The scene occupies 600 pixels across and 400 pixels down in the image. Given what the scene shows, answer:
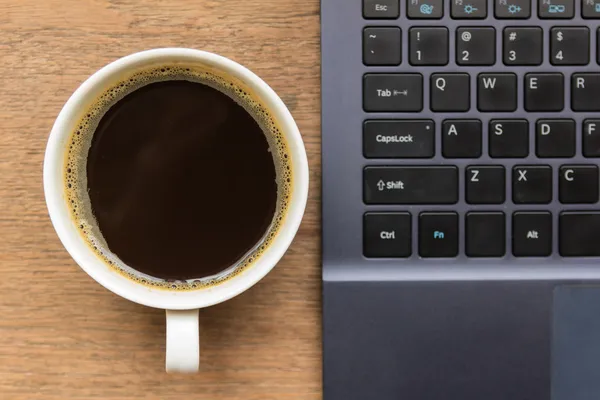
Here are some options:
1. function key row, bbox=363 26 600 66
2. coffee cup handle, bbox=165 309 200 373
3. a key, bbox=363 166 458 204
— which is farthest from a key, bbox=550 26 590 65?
coffee cup handle, bbox=165 309 200 373

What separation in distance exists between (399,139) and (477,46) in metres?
0.08

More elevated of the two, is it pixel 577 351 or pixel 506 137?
pixel 506 137

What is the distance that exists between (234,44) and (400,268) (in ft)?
0.64

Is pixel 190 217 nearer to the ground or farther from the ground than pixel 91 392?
farther from the ground

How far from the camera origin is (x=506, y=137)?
0.33 m

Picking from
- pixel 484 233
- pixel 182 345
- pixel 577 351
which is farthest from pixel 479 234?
pixel 182 345

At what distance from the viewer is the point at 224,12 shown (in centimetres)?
34

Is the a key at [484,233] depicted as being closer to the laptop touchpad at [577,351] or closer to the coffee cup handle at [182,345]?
the laptop touchpad at [577,351]

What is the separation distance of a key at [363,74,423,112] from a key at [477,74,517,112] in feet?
0.14

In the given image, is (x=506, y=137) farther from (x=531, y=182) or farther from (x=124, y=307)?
(x=124, y=307)

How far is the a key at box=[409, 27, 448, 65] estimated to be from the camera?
33 cm

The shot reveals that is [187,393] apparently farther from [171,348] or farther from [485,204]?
[485,204]

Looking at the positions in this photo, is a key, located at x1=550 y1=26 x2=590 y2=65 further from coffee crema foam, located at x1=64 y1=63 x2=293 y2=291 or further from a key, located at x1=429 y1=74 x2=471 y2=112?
coffee crema foam, located at x1=64 y1=63 x2=293 y2=291

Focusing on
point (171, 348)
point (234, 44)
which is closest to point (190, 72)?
point (234, 44)
